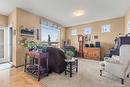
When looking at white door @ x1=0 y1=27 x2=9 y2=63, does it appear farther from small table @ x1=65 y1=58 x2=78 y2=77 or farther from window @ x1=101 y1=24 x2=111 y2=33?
window @ x1=101 y1=24 x2=111 y2=33

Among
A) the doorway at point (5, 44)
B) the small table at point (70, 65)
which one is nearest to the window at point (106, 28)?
the small table at point (70, 65)

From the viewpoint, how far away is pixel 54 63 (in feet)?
12.0

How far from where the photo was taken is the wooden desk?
623 cm

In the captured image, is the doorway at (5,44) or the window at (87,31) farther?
the window at (87,31)

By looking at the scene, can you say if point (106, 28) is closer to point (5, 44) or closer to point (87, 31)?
point (87, 31)

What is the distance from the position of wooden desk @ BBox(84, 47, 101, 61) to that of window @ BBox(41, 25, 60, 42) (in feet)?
7.95

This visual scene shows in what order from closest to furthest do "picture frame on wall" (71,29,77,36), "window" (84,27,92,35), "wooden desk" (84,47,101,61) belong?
"wooden desk" (84,47,101,61), "window" (84,27,92,35), "picture frame on wall" (71,29,77,36)

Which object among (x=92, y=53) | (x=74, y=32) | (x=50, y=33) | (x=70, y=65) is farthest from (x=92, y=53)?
(x=70, y=65)

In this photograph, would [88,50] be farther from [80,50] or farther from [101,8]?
[101,8]

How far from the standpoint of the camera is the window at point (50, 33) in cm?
629

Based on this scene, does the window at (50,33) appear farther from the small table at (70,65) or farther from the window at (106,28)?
the window at (106,28)

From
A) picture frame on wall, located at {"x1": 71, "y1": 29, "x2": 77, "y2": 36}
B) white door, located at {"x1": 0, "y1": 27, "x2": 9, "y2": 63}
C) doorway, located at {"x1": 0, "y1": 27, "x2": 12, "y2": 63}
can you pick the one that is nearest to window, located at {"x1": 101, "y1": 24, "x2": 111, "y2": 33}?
picture frame on wall, located at {"x1": 71, "y1": 29, "x2": 77, "y2": 36}

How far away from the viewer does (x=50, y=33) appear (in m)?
7.04

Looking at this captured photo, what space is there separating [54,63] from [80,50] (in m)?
4.07
